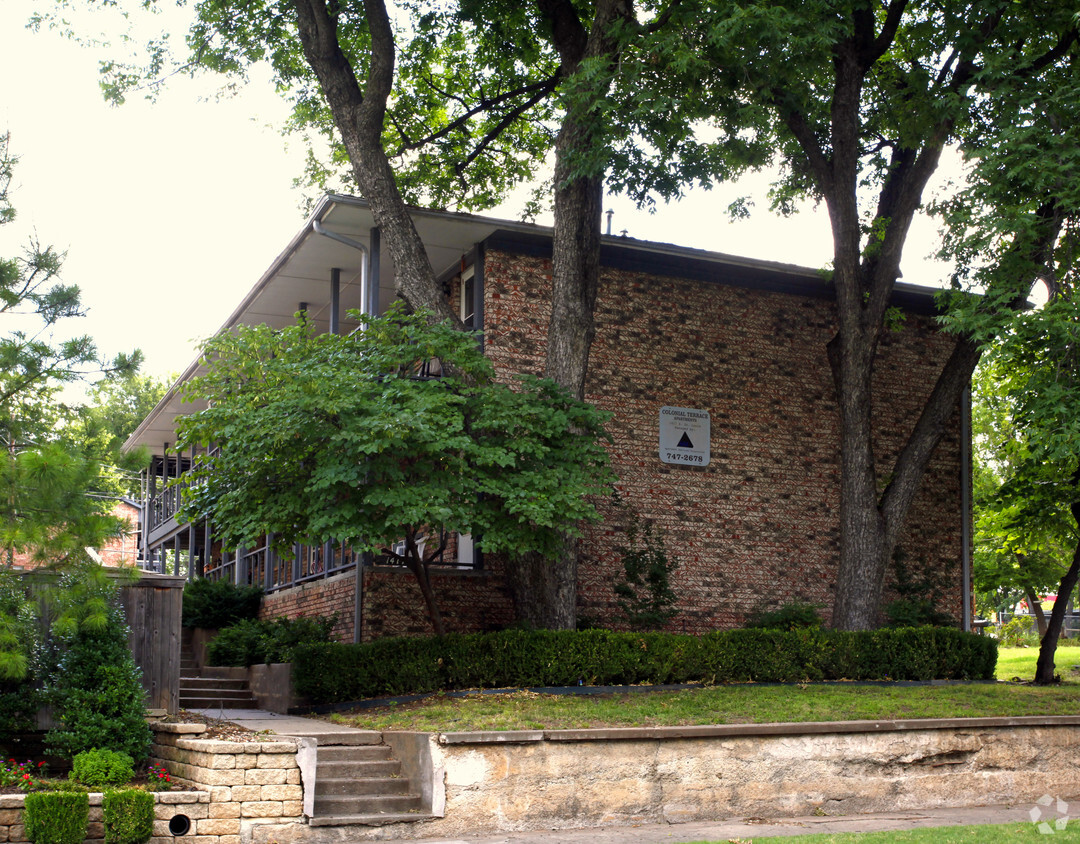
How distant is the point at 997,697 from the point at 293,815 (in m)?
8.11

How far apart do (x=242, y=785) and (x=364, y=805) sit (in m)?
0.98

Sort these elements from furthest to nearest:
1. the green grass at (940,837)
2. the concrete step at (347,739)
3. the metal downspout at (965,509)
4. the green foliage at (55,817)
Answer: the metal downspout at (965,509) < the concrete step at (347,739) < the green grass at (940,837) < the green foliage at (55,817)

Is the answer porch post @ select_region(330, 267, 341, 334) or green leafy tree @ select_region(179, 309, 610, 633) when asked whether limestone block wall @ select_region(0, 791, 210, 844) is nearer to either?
green leafy tree @ select_region(179, 309, 610, 633)

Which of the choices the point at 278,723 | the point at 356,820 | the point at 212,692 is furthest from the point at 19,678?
the point at 212,692

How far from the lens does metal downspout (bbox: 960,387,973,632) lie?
18.1 metres

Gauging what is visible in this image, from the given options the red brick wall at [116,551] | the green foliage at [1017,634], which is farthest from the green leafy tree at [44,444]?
the green foliage at [1017,634]

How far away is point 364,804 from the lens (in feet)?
29.8

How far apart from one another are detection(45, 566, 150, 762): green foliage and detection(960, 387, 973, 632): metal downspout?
13.1 meters

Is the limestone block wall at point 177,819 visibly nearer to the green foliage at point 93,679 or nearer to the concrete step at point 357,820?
the concrete step at point 357,820

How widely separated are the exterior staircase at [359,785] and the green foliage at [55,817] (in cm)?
168

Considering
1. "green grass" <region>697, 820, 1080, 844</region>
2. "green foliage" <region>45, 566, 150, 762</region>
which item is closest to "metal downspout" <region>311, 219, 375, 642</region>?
"green foliage" <region>45, 566, 150, 762</region>

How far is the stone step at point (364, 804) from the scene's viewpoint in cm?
898

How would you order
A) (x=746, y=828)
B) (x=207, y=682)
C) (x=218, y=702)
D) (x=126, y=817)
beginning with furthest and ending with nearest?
→ (x=207, y=682) < (x=218, y=702) < (x=746, y=828) < (x=126, y=817)

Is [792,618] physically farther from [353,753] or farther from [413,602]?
[353,753]
